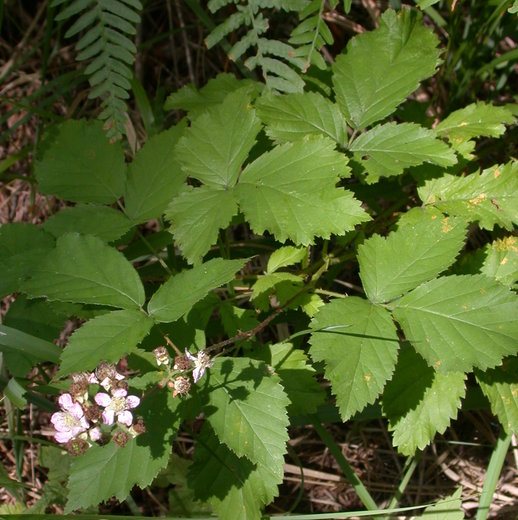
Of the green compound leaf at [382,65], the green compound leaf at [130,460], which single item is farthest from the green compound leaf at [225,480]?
the green compound leaf at [382,65]

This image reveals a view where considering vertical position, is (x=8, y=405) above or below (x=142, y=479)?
Answer: below

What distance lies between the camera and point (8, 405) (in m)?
2.50

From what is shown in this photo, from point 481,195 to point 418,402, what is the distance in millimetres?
767

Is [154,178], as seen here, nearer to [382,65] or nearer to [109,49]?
[109,49]

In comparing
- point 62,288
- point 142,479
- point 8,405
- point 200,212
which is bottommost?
point 8,405

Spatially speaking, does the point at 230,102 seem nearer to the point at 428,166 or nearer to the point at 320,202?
the point at 320,202

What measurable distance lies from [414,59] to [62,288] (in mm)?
1409

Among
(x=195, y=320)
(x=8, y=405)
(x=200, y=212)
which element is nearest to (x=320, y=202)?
(x=200, y=212)

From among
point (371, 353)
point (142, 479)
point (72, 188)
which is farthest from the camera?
point (72, 188)

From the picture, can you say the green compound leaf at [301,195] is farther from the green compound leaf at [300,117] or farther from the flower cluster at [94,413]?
the flower cluster at [94,413]

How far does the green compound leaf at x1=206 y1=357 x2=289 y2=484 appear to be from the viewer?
170 centimetres

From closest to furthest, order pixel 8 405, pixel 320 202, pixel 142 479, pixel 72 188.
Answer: pixel 142 479, pixel 320 202, pixel 72 188, pixel 8 405

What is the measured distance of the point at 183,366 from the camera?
1545mm

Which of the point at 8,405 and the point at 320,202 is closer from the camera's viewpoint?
the point at 320,202
